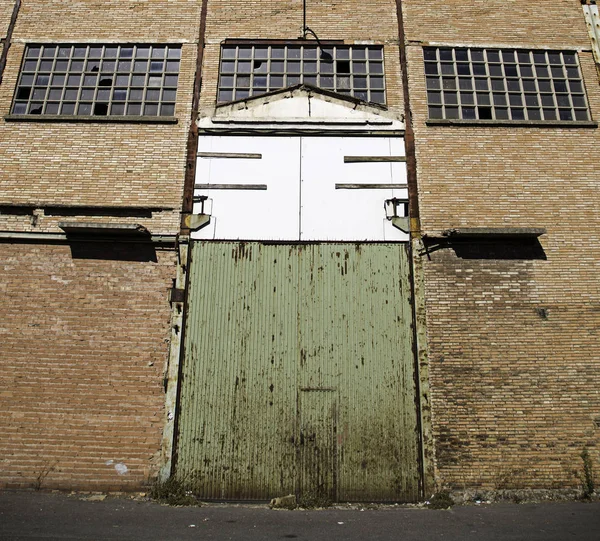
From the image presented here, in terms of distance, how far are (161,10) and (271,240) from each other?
6232mm

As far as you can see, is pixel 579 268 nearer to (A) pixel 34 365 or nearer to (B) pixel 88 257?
(B) pixel 88 257

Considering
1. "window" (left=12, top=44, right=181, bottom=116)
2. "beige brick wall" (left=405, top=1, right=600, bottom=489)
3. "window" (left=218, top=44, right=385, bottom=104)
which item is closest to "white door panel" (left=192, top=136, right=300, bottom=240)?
"window" (left=218, top=44, right=385, bottom=104)

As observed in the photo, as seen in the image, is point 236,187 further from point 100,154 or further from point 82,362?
point 82,362

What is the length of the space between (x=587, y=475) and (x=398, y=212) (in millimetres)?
5452

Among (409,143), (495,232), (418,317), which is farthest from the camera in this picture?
(409,143)

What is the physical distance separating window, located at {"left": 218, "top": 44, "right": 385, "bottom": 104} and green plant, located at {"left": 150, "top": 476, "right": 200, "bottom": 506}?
7.46 m

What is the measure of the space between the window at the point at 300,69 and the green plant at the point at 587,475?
7.67m

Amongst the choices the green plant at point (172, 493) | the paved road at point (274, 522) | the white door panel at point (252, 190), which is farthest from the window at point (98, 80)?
the paved road at point (274, 522)

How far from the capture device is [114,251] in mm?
8297

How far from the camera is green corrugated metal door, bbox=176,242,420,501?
7.34 metres

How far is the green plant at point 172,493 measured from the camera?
696 cm

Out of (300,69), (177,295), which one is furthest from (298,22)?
(177,295)

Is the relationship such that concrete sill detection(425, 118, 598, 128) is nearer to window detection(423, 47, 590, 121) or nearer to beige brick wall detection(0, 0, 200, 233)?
window detection(423, 47, 590, 121)

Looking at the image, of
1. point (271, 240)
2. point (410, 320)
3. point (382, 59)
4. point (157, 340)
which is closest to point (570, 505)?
point (410, 320)
